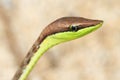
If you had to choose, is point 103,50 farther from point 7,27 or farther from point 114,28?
point 7,27

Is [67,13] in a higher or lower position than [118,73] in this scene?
higher

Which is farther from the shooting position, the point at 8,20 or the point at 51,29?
the point at 8,20

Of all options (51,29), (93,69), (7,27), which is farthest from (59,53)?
(51,29)

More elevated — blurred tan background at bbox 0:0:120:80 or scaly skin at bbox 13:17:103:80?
scaly skin at bbox 13:17:103:80

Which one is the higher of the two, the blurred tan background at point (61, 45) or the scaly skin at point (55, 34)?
the scaly skin at point (55, 34)

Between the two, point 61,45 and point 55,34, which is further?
point 61,45

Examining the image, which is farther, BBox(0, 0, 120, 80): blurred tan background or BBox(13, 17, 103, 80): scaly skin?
BBox(0, 0, 120, 80): blurred tan background

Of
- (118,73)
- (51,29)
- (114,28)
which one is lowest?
(118,73)

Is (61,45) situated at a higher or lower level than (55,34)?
lower
